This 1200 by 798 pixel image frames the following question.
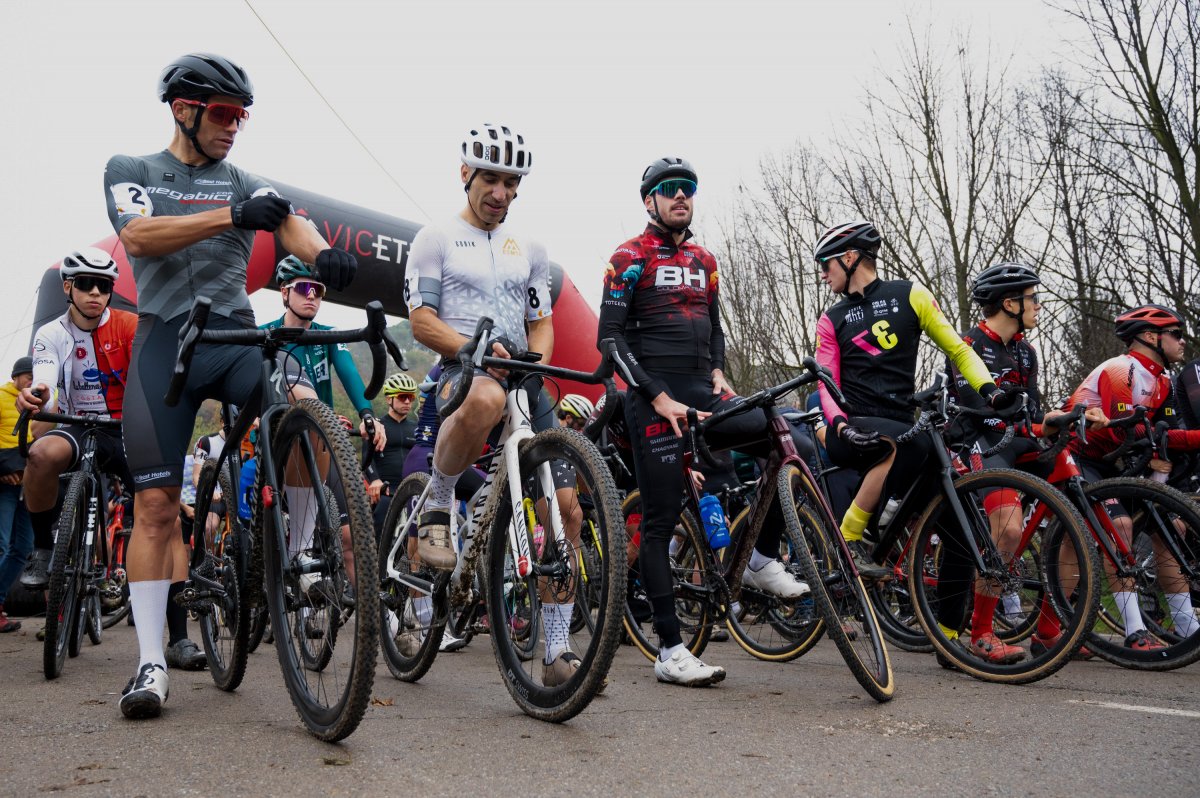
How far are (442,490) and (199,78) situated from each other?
1.99 meters

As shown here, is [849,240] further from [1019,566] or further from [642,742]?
[642,742]

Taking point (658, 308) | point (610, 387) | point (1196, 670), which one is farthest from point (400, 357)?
point (1196, 670)

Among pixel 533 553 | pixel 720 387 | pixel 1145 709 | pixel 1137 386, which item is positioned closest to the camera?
pixel 533 553

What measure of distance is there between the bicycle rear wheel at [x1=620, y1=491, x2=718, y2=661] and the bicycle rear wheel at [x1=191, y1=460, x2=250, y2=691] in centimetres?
179

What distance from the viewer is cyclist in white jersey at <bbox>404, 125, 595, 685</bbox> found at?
473cm

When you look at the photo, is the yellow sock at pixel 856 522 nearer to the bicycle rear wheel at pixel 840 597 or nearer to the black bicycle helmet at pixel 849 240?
the bicycle rear wheel at pixel 840 597

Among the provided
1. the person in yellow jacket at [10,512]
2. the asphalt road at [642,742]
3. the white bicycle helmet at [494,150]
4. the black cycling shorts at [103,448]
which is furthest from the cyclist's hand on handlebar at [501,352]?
the person in yellow jacket at [10,512]

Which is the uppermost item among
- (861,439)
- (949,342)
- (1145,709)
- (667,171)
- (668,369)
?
(667,171)

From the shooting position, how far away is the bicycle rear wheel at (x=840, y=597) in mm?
4320

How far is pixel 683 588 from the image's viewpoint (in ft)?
17.9

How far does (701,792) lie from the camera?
2.91 metres

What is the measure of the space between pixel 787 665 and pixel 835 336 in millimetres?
1844

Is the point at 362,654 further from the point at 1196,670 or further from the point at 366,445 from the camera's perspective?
the point at 1196,670

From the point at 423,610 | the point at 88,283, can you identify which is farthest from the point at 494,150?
the point at 88,283
